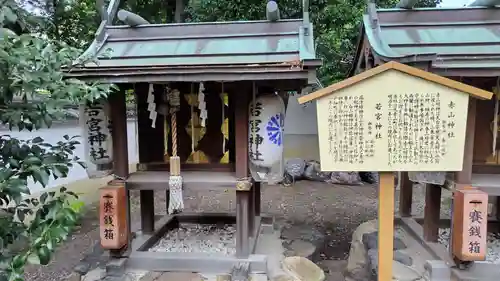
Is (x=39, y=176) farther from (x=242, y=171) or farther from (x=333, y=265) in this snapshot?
(x=333, y=265)

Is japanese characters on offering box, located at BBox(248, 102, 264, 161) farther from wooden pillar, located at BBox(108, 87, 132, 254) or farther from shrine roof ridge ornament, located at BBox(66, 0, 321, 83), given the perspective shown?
wooden pillar, located at BBox(108, 87, 132, 254)

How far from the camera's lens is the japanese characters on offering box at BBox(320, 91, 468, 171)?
10.5 feet

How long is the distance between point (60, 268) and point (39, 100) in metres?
4.65

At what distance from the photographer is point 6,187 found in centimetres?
209

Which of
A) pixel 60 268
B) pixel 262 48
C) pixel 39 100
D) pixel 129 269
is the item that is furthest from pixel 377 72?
pixel 60 268

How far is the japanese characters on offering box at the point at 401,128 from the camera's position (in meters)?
3.21

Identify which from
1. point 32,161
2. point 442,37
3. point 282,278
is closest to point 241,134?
point 282,278

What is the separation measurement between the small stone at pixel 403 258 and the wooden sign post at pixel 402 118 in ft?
7.31

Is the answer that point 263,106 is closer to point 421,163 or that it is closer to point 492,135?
point 421,163

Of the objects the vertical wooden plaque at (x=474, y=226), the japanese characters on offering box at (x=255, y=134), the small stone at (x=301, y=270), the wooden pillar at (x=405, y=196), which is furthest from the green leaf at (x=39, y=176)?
the wooden pillar at (x=405, y=196)

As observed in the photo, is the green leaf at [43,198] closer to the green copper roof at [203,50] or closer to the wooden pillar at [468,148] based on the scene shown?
the green copper roof at [203,50]

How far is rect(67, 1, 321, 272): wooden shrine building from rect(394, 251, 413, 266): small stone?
1873 mm

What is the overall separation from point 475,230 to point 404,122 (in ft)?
6.39

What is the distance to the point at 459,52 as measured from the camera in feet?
14.9
